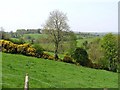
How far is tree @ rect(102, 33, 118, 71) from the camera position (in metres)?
64.3

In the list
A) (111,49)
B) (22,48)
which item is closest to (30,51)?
(22,48)

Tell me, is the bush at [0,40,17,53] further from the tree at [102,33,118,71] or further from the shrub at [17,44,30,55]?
the tree at [102,33,118,71]

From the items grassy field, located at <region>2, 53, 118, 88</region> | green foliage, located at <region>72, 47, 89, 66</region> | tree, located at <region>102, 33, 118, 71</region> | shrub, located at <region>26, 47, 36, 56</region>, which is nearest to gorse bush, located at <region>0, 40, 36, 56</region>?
shrub, located at <region>26, 47, 36, 56</region>

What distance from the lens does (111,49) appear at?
217 ft

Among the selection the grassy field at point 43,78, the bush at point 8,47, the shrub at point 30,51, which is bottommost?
the grassy field at point 43,78

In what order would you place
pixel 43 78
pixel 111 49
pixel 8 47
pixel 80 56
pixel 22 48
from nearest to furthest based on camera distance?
pixel 43 78
pixel 8 47
pixel 22 48
pixel 80 56
pixel 111 49

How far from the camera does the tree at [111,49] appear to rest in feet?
211

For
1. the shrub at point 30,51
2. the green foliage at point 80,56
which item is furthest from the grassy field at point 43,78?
the green foliage at point 80,56

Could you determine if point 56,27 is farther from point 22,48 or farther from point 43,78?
point 43,78

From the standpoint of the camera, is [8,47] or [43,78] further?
[8,47]

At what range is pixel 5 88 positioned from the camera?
50.9 ft

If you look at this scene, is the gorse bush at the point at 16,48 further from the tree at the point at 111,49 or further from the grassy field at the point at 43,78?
the tree at the point at 111,49

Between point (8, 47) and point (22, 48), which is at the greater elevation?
point (8, 47)

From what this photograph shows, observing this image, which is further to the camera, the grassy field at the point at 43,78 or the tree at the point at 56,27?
the tree at the point at 56,27
